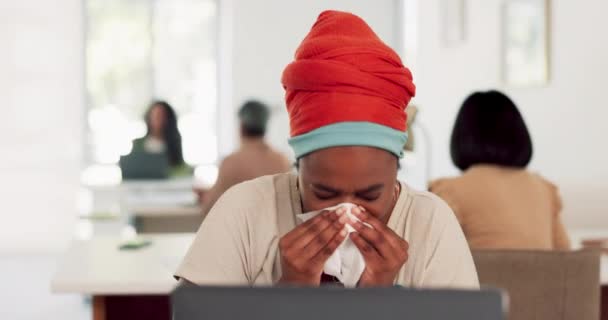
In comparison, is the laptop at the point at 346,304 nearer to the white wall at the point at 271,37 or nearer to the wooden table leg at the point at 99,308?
the wooden table leg at the point at 99,308

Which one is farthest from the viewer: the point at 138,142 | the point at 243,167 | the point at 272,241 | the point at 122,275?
the point at 138,142

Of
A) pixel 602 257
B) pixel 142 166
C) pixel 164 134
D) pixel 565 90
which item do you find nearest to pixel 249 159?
pixel 142 166

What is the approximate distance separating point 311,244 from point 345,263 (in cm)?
11

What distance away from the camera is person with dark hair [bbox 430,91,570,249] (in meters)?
2.60

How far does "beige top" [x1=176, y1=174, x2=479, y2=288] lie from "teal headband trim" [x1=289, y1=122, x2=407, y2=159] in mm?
128

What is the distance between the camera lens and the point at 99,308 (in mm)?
→ 2465

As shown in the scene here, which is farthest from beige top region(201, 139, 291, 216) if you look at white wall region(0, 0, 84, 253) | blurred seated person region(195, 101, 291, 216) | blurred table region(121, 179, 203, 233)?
white wall region(0, 0, 84, 253)

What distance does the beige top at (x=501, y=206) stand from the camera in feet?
8.50

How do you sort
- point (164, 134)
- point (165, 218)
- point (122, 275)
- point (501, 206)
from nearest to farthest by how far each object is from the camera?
point (122, 275), point (501, 206), point (165, 218), point (164, 134)

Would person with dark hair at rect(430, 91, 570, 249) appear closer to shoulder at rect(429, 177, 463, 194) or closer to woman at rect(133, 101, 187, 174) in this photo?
shoulder at rect(429, 177, 463, 194)

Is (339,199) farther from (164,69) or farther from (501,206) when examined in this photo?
(164,69)

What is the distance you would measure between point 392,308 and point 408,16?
16.9ft

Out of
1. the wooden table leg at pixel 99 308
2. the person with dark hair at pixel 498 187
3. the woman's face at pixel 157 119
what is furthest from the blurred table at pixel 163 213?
the person with dark hair at pixel 498 187

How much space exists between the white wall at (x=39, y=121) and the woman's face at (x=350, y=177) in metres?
6.63
